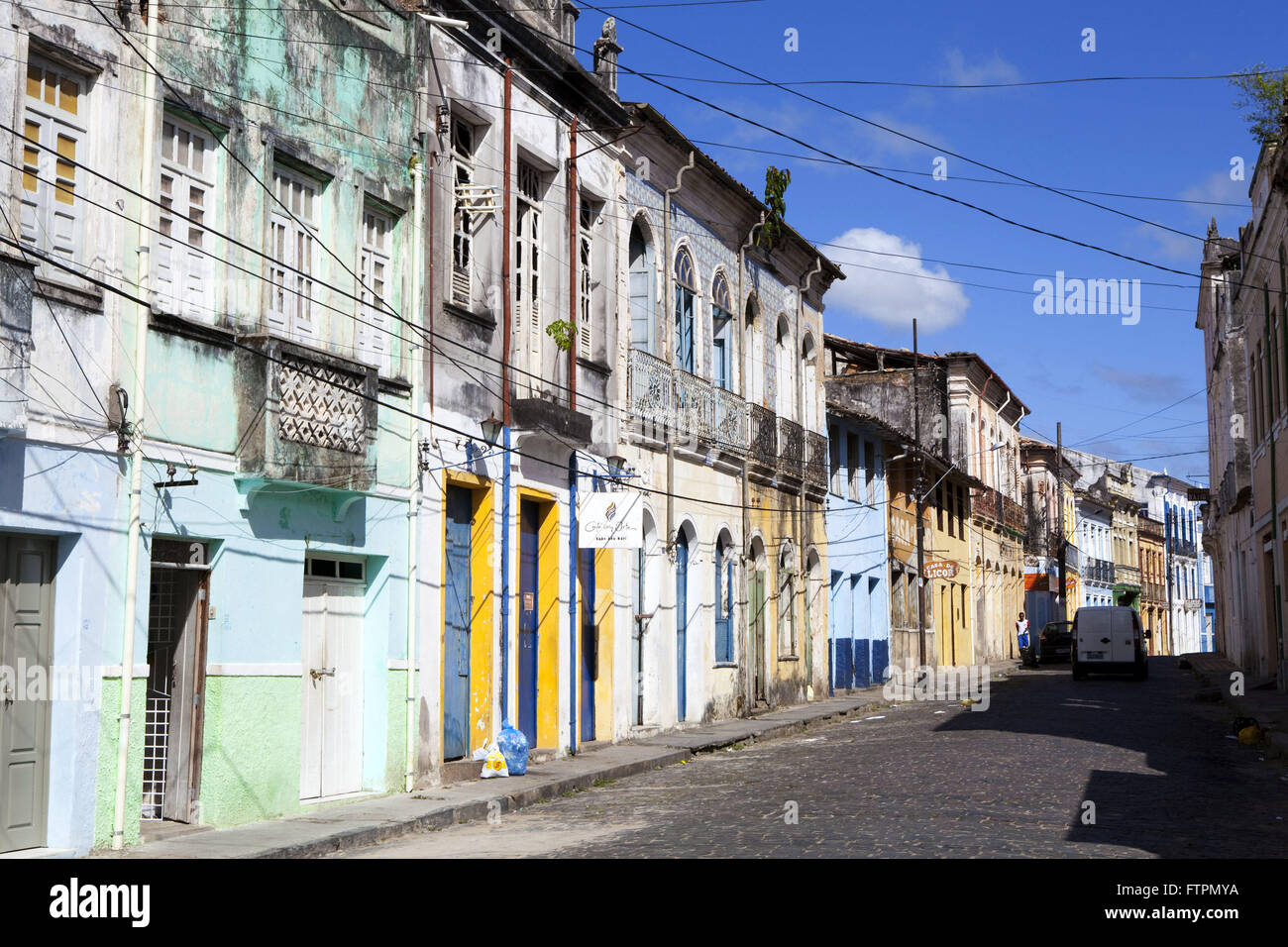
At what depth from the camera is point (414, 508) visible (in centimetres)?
1401

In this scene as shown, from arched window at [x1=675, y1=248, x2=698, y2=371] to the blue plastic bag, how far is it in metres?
8.15

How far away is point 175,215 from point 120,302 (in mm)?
Result: 1159

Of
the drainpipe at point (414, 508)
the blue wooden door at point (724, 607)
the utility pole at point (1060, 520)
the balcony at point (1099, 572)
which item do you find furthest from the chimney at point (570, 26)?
the balcony at point (1099, 572)

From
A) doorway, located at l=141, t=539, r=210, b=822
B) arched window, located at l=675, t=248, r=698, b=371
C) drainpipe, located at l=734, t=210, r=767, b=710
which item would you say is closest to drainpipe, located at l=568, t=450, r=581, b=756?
arched window, located at l=675, t=248, r=698, b=371

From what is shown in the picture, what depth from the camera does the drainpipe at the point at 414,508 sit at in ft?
45.0

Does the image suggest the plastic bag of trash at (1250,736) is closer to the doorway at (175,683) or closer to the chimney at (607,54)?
the chimney at (607,54)

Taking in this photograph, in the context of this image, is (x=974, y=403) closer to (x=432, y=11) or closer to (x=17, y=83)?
(x=432, y=11)

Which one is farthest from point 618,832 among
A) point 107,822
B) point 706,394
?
point 706,394

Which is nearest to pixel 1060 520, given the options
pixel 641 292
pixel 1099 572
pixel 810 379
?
pixel 1099 572

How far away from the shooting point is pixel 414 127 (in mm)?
14352

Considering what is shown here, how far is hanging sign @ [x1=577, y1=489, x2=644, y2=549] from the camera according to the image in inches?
673

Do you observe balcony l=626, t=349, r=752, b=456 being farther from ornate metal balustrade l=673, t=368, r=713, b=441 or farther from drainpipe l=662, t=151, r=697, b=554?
drainpipe l=662, t=151, r=697, b=554

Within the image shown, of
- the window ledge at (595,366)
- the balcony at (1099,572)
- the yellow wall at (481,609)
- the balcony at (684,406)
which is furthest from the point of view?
the balcony at (1099,572)

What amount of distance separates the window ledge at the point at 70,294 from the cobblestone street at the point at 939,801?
4437mm
